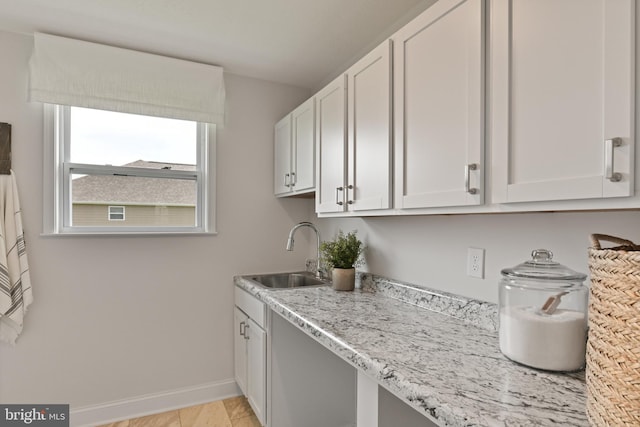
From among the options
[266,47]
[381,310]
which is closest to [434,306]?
[381,310]

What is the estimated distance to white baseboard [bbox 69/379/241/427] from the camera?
7.11 ft

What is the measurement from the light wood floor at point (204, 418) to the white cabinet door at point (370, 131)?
157cm

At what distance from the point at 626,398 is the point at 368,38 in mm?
2044

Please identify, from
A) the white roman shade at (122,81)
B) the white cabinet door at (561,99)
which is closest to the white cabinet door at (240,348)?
the white roman shade at (122,81)

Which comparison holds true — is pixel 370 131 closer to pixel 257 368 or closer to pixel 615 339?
pixel 615 339

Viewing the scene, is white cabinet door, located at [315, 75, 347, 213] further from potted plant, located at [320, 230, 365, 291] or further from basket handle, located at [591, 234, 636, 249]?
basket handle, located at [591, 234, 636, 249]

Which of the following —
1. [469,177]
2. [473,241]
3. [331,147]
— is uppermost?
[331,147]

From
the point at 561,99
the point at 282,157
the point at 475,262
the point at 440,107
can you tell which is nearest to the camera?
the point at 561,99

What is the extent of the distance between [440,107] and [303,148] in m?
1.17

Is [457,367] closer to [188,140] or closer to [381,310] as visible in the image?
[381,310]

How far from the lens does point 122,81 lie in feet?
7.20

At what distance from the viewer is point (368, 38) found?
6.89 ft

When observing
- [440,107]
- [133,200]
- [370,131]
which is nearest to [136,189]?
[133,200]

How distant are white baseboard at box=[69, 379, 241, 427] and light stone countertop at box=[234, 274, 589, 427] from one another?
109cm
